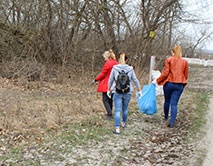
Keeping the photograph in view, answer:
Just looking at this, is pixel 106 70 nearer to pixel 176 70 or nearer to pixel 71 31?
pixel 176 70

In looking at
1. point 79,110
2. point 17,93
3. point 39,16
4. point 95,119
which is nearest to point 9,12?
point 39,16

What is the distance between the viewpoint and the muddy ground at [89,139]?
13.9ft

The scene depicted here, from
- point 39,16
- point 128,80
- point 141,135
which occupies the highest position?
point 39,16

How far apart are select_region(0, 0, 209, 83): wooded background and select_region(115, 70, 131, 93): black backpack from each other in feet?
25.7

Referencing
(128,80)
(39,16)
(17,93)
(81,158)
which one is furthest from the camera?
(39,16)

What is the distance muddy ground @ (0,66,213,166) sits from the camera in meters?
4.23

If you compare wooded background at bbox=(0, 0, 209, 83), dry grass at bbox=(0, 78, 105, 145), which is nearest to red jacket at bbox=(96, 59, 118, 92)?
dry grass at bbox=(0, 78, 105, 145)

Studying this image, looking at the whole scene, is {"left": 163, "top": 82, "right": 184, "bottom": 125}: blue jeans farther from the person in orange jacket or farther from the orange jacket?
the orange jacket

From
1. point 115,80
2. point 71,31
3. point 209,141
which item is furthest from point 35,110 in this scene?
point 71,31

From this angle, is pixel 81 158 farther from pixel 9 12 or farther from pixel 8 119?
pixel 9 12

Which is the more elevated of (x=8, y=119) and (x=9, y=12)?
(x=9, y=12)

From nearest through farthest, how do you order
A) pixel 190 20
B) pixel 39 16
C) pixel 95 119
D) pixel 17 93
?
pixel 95 119, pixel 17 93, pixel 39 16, pixel 190 20

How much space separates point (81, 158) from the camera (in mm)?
4207

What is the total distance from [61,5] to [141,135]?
10.4 metres
